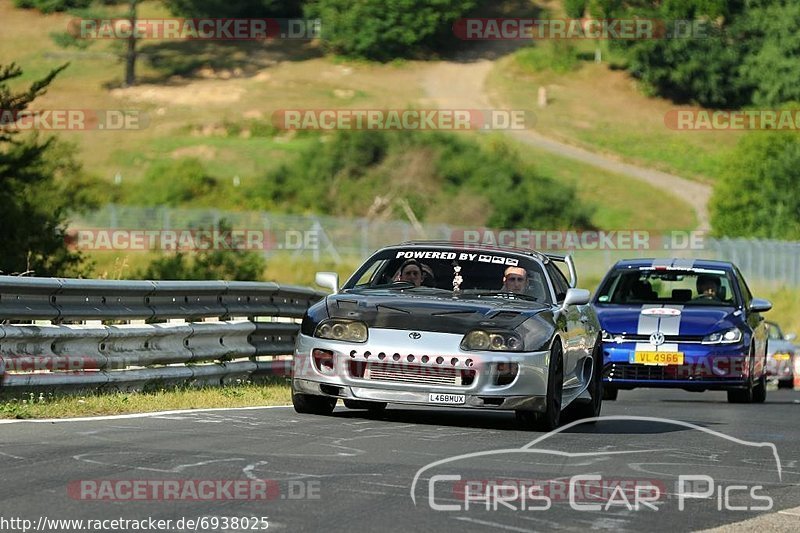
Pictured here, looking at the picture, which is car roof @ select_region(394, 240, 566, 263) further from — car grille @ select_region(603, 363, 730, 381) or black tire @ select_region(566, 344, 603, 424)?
car grille @ select_region(603, 363, 730, 381)

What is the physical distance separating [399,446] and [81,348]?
3672 millimetres

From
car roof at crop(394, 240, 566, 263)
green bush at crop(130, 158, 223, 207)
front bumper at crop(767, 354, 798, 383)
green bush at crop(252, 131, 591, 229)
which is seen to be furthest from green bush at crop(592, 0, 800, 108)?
car roof at crop(394, 240, 566, 263)

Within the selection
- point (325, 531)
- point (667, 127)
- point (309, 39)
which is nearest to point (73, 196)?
point (325, 531)

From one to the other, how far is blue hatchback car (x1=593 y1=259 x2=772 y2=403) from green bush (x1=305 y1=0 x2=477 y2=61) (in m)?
90.4

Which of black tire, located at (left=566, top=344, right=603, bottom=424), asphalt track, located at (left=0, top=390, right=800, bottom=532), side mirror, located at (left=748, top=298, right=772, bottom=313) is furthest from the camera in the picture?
side mirror, located at (left=748, top=298, right=772, bottom=313)

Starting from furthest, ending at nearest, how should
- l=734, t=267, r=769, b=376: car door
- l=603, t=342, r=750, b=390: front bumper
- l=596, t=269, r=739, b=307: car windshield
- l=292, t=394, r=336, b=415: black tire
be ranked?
l=596, t=269, r=739, b=307: car windshield, l=734, t=267, r=769, b=376: car door, l=603, t=342, r=750, b=390: front bumper, l=292, t=394, r=336, b=415: black tire

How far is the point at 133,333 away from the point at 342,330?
2525 mm

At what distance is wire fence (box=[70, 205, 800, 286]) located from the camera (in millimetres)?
48688

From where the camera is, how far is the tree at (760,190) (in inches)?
2810

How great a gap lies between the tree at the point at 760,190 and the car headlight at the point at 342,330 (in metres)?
59.1

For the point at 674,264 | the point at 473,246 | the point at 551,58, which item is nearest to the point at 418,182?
the point at 551,58

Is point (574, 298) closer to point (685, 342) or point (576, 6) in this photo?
point (685, 342)

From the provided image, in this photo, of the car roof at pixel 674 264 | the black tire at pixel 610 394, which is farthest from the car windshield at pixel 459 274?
the car roof at pixel 674 264

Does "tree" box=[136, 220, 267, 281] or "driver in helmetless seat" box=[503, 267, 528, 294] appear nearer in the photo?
"driver in helmetless seat" box=[503, 267, 528, 294]
